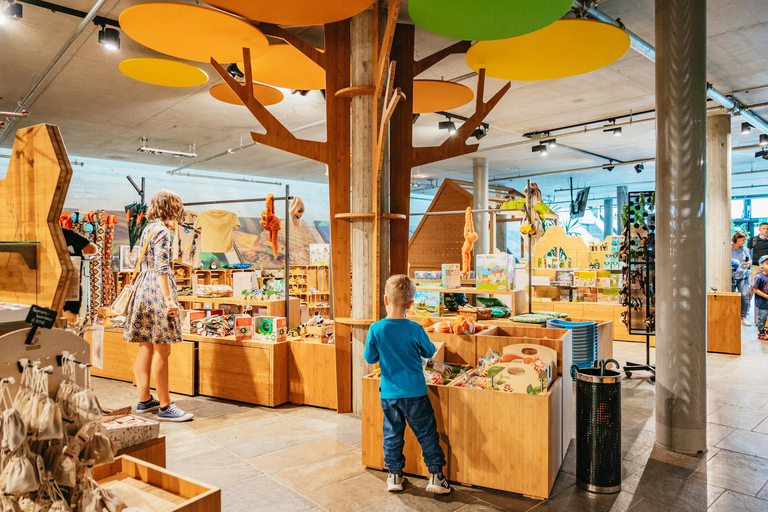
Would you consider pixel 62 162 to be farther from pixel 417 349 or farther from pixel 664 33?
pixel 664 33

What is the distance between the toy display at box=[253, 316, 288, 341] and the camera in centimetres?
541

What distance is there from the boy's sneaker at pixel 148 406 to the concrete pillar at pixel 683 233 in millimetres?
4556

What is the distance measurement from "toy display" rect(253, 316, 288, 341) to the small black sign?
12.7ft

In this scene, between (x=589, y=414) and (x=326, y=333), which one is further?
(x=326, y=333)

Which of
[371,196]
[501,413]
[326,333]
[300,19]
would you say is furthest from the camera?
[326,333]

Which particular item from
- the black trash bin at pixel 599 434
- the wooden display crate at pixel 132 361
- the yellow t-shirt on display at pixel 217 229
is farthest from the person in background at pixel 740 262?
the wooden display crate at pixel 132 361

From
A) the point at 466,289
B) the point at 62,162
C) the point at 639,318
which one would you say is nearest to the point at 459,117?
the point at 466,289

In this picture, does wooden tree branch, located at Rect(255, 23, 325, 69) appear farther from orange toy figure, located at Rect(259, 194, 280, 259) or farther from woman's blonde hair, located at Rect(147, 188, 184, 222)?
orange toy figure, located at Rect(259, 194, 280, 259)

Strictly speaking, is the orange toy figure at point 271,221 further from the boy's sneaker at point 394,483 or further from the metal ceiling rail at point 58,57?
the boy's sneaker at point 394,483

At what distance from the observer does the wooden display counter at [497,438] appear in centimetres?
322

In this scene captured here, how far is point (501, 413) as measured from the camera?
3320mm

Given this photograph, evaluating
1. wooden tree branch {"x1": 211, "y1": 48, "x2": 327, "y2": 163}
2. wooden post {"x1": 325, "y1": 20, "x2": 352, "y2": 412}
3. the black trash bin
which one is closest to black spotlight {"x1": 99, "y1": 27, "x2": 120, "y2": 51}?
wooden tree branch {"x1": 211, "y1": 48, "x2": 327, "y2": 163}

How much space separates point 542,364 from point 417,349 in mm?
881

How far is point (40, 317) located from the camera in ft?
5.03
